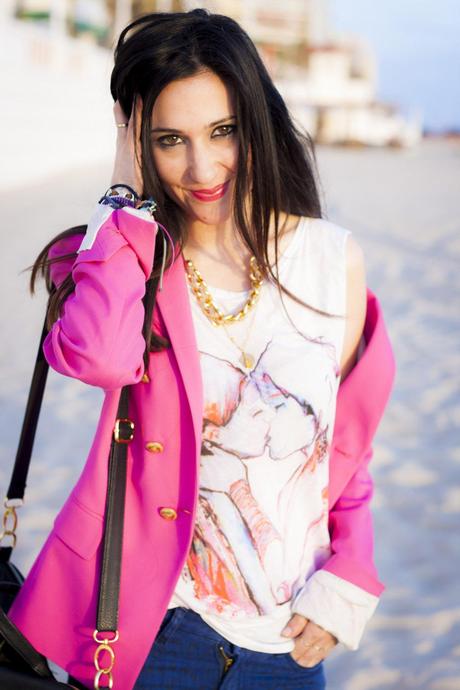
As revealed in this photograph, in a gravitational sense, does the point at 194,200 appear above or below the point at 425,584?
above

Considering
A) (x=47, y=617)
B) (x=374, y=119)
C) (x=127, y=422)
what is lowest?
(x=374, y=119)

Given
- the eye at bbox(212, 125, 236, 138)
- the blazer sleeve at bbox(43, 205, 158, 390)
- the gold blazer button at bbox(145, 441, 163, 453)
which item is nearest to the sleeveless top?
the gold blazer button at bbox(145, 441, 163, 453)

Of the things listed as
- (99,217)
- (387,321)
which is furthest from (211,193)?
(387,321)

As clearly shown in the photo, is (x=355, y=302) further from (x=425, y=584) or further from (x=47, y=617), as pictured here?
(x=425, y=584)

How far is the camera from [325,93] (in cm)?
6625

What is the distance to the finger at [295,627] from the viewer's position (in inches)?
72.2

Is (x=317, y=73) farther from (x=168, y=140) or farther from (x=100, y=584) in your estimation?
(x=100, y=584)

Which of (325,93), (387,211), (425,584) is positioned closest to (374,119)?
(325,93)

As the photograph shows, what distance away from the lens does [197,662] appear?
179cm

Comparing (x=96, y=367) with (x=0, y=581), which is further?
(x=0, y=581)

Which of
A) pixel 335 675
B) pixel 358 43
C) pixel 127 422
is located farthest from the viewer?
pixel 358 43

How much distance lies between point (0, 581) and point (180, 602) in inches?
17.4

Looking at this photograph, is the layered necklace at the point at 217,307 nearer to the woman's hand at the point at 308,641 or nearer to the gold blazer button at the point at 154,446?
the gold blazer button at the point at 154,446

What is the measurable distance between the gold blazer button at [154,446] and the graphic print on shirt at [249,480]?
0.11 meters
